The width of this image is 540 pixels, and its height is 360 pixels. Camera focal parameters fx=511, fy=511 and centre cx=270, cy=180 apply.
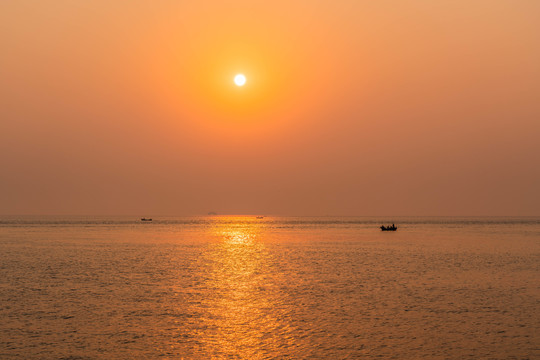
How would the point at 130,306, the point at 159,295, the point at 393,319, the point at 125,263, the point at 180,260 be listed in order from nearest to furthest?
the point at 393,319 < the point at 130,306 < the point at 159,295 < the point at 125,263 < the point at 180,260

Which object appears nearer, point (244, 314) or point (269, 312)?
point (244, 314)

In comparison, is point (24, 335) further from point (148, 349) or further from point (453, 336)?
point (453, 336)

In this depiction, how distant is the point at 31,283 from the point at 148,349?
27968mm

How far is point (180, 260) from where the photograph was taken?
75062 mm

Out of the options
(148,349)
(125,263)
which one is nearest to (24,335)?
(148,349)

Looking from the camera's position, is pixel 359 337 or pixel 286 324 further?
pixel 286 324

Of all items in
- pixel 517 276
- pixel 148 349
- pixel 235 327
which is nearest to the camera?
pixel 148 349

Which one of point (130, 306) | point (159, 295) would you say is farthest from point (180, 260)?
point (130, 306)

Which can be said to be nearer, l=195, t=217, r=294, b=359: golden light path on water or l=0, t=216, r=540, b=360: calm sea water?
l=0, t=216, r=540, b=360: calm sea water

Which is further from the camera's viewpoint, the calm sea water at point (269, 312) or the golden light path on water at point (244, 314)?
the golden light path on water at point (244, 314)

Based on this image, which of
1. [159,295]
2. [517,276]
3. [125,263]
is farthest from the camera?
[125,263]

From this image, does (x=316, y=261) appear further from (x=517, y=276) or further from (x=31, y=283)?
(x=31, y=283)

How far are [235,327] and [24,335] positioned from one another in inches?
474

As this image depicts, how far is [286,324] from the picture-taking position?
3219cm
